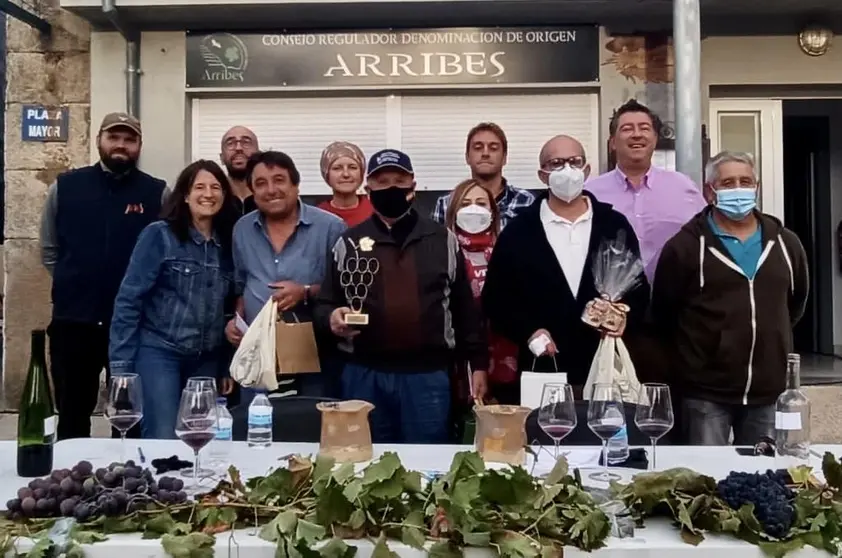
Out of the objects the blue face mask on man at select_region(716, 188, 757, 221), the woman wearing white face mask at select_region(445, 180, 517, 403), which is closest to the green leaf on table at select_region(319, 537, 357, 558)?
the woman wearing white face mask at select_region(445, 180, 517, 403)

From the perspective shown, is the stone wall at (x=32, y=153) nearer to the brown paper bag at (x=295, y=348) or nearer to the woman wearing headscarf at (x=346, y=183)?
the woman wearing headscarf at (x=346, y=183)

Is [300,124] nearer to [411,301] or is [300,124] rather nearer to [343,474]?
[411,301]

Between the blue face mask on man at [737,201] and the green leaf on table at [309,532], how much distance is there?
7.74 ft

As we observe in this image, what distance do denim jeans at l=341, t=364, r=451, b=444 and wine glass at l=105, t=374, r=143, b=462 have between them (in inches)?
44.0

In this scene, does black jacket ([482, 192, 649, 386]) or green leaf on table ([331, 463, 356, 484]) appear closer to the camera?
green leaf on table ([331, 463, 356, 484])

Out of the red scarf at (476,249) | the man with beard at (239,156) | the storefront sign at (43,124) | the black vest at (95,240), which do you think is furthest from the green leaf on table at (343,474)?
the storefront sign at (43,124)

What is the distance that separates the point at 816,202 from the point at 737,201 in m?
5.46

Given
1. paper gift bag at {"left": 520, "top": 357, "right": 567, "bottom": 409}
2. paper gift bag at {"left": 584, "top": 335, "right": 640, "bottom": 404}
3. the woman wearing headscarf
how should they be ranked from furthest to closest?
the woman wearing headscarf
paper gift bag at {"left": 584, "top": 335, "right": 640, "bottom": 404}
paper gift bag at {"left": 520, "top": 357, "right": 567, "bottom": 409}

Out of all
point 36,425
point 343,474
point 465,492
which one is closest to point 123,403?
point 36,425

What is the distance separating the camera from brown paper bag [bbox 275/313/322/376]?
3.74 m

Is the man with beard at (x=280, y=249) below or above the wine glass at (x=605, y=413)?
above

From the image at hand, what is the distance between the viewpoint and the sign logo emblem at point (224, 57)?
6512mm

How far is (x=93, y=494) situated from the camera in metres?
1.97

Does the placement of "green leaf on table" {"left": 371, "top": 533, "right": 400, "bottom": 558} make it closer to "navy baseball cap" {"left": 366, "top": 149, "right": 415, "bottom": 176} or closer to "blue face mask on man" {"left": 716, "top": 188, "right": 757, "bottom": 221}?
"navy baseball cap" {"left": 366, "top": 149, "right": 415, "bottom": 176}
